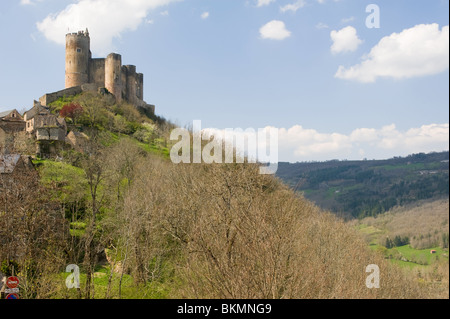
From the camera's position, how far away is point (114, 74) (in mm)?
81000

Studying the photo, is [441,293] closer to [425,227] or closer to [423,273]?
[423,273]

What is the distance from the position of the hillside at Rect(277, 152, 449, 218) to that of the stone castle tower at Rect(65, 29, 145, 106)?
41671 millimetres

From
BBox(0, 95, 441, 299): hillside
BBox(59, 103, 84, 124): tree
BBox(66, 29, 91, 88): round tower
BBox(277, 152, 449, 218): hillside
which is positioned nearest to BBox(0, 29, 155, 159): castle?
BBox(66, 29, 91, 88): round tower

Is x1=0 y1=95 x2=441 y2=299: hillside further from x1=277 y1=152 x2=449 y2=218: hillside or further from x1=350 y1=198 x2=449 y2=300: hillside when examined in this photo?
x1=277 y1=152 x2=449 y2=218: hillside

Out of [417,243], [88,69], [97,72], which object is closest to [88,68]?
[88,69]

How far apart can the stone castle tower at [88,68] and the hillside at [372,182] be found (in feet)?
137

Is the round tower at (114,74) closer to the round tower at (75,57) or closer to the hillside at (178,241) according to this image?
the round tower at (75,57)

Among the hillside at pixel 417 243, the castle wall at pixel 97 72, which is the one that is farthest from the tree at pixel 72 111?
the hillside at pixel 417 243

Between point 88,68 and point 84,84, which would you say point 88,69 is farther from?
point 84,84

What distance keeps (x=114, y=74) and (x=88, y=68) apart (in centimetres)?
673

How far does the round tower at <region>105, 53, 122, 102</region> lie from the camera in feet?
266

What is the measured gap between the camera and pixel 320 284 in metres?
14.7
